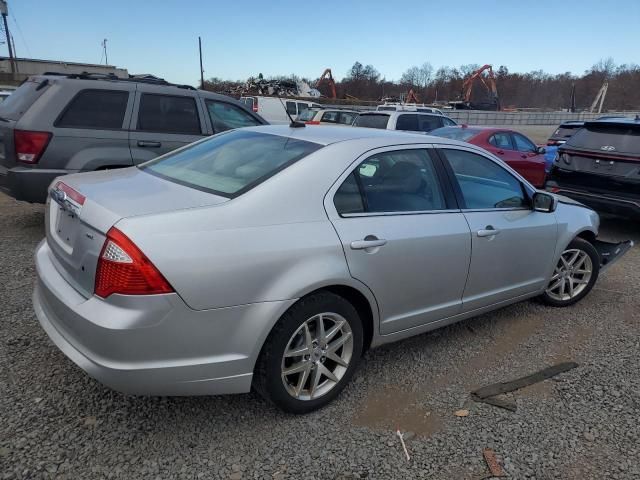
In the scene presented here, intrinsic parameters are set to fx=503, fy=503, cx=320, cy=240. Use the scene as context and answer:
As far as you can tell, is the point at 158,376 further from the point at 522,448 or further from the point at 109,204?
the point at 522,448

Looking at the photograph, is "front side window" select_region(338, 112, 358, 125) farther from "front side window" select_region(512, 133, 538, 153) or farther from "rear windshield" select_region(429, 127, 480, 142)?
"front side window" select_region(512, 133, 538, 153)

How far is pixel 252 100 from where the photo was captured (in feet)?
70.5

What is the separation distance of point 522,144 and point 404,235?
7.80 m

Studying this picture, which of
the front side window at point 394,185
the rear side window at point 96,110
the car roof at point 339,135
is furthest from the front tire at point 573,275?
the rear side window at point 96,110

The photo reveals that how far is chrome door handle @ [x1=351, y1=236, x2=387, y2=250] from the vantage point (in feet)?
8.91

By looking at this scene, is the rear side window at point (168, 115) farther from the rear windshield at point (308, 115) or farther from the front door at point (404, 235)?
the rear windshield at point (308, 115)

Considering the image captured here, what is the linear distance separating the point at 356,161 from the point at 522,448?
5.85 ft

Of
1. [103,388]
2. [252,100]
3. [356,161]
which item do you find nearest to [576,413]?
[356,161]

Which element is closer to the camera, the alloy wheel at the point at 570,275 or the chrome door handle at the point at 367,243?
the chrome door handle at the point at 367,243

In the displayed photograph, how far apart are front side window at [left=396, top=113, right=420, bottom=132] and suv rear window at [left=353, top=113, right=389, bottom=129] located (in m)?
0.31

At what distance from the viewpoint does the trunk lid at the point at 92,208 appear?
7.57 feet

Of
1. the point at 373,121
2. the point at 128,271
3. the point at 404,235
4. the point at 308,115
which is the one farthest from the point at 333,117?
the point at 128,271

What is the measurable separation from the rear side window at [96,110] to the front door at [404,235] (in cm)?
381

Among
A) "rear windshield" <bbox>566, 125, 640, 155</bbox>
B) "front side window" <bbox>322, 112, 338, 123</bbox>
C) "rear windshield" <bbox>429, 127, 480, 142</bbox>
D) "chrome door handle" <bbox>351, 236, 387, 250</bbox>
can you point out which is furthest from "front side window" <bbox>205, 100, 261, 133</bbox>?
"front side window" <bbox>322, 112, 338, 123</bbox>
